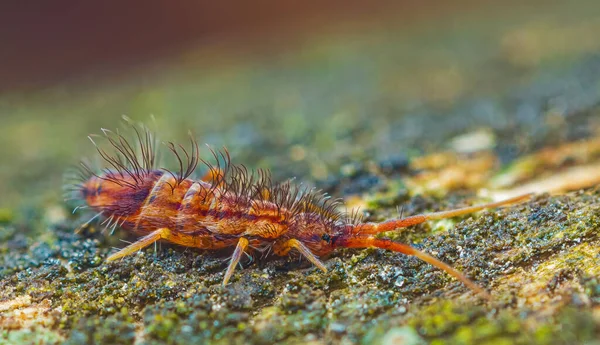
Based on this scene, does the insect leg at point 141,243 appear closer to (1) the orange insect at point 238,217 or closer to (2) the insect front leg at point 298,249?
(1) the orange insect at point 238,217

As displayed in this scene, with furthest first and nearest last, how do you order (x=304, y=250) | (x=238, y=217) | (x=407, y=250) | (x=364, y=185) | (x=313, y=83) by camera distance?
1. (x=313, y=83)
2. (x=364, y=185)
3. (x=238, y=217)
4. (x=304, y=250)
5. (x=407, y=250)

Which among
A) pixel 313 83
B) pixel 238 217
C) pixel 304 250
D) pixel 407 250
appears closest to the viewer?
pixel 407 250

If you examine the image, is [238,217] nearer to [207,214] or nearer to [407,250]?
[207,214]

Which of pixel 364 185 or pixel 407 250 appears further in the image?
pixel 364 185

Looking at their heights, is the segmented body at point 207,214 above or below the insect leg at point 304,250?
above

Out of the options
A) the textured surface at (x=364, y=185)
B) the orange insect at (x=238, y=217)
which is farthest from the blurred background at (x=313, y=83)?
the orange insect at (x=238, y=217)

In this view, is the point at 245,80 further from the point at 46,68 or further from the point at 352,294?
the point at 352,294

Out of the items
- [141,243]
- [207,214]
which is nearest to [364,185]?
[207,214]
